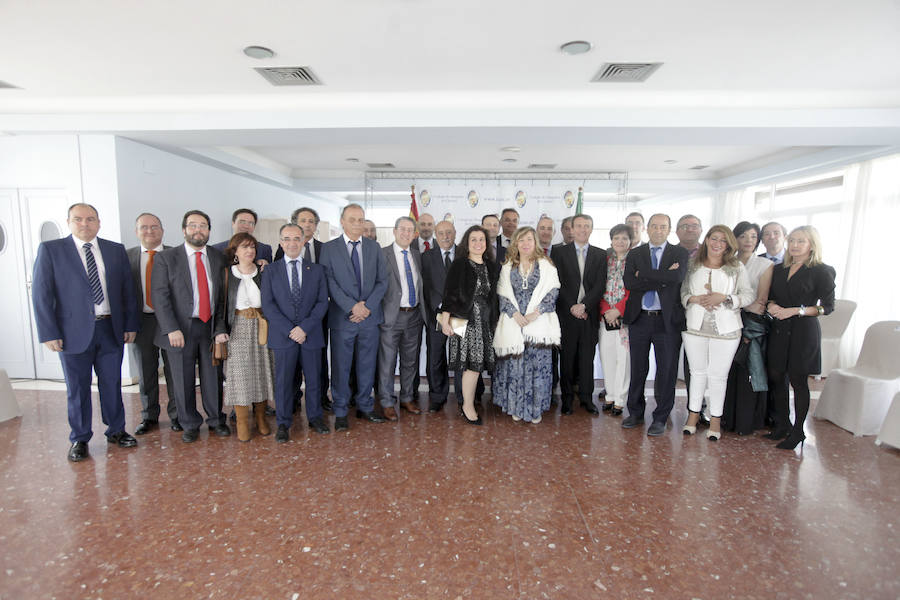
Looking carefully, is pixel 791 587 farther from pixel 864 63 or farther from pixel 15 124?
pixel 15 124

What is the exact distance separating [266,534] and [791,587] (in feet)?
7.86

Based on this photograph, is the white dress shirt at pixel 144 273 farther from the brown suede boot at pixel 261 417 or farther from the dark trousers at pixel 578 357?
the dark trousers at pixel 578 357

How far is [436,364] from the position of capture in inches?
164

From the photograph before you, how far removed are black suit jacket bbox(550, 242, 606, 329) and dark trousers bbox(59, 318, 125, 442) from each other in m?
3.40

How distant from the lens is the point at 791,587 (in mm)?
2031

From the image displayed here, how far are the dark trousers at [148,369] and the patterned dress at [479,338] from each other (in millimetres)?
2271

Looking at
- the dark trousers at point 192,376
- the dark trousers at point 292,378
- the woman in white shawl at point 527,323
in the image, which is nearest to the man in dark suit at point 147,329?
the dark trousers at point 192,376

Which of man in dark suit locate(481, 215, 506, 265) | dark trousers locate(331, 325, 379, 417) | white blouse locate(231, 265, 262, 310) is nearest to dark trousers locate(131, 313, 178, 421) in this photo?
white blouse locate(231, 265, 262, 310)

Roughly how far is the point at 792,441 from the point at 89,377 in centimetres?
499

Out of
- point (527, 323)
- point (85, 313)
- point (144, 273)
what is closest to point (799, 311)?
point (527, 323)

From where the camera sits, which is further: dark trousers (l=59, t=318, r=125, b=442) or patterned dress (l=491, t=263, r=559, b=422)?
patterned dress (l=491, t=263, r=559, b=422)

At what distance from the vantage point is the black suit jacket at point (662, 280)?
11.4 ft

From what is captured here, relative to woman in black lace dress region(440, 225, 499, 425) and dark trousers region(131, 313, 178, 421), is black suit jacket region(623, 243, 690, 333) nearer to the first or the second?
woman in black lace dress region(440, 225, 499, 425)

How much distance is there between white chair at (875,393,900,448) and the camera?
11.3 feet
